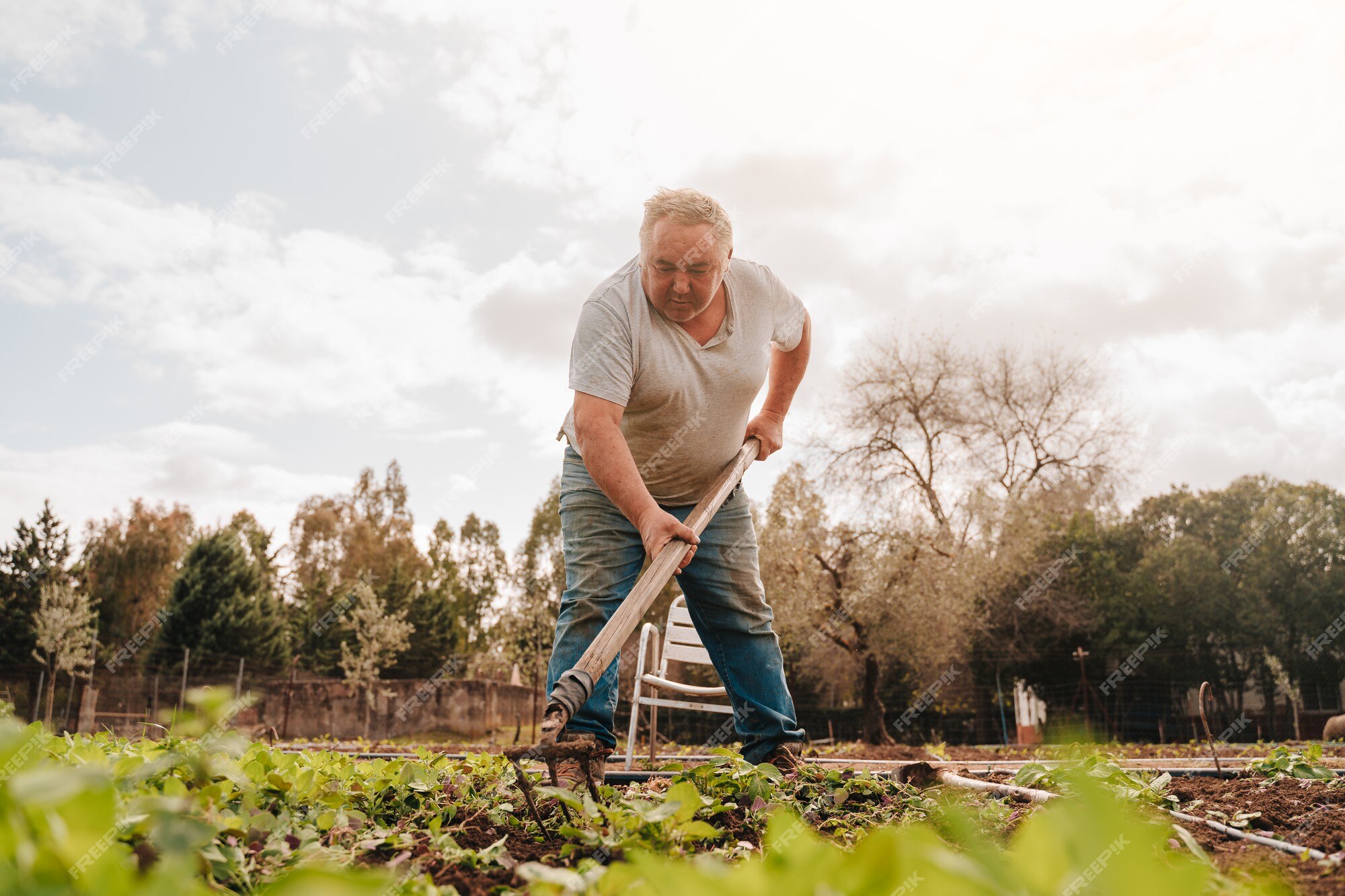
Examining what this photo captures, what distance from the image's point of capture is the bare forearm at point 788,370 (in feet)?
11.3

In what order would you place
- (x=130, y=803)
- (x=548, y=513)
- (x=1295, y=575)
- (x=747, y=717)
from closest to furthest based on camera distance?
(x=130, y=803), (x=747, y=717), (x=1295, y=575), (x=548, y=513)

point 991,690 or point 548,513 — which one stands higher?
point 548,513

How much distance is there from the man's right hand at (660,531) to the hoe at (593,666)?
0.08 feet

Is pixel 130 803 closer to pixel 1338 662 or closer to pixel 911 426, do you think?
pixel 911 426

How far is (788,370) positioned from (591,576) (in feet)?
4.10

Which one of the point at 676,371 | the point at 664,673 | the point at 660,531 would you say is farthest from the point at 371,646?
the point at 660,531

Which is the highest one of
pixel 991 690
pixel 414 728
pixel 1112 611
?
pixel 1112 611


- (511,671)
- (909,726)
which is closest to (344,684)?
(511,671)

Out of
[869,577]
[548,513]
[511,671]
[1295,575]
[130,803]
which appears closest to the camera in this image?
[130,803]

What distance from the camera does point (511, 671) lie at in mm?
25234

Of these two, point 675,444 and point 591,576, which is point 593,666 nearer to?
point 591,576

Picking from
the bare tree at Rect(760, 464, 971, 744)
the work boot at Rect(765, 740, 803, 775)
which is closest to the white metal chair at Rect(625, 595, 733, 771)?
the work boot at Rect(765, 740, 803, 775)

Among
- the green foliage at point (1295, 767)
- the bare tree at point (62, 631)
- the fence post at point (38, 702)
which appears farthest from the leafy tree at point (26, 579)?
the green foliage at point (1295, 767)

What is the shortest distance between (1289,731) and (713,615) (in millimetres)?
19604
